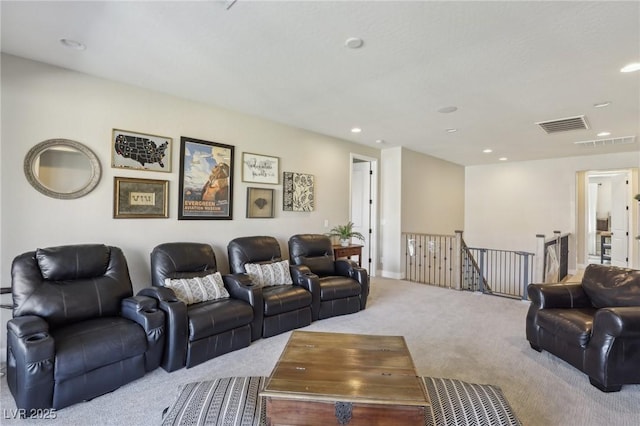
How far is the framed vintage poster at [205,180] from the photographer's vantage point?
3.80 meters

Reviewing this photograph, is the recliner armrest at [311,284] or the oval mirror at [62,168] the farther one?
the recliner armrest at [311,284]

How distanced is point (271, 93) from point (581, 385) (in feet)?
12.9

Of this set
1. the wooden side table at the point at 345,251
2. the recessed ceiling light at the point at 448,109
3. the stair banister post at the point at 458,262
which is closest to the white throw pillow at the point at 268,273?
the wooden side table at the point at 345,251

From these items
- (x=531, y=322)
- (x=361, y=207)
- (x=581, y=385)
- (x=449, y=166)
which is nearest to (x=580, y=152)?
(x=449, y=166)

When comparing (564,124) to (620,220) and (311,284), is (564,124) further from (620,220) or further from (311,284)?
(311,284)

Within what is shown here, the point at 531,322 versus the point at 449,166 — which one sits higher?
the point at 449,166

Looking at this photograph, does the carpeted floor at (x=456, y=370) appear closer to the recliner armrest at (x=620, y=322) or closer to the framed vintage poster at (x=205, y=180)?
the recliner armrest at (x=620, y=322)

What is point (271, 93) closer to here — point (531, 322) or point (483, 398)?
point (483, 398)

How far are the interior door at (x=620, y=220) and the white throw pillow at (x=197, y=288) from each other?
26.9ft

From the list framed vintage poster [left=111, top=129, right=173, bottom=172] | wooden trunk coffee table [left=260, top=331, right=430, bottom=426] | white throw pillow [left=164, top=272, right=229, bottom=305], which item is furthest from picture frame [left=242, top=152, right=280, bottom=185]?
wooden trunk coffee table [left=260, top=331, right=430, bottom=426]

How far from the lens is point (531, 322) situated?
10.2 feet

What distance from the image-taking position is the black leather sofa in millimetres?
2334

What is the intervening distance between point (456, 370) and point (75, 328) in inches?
121

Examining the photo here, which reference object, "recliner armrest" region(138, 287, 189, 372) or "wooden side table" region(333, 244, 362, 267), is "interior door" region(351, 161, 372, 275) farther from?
"recliner armrest" region(138, 287, 189, 372)
